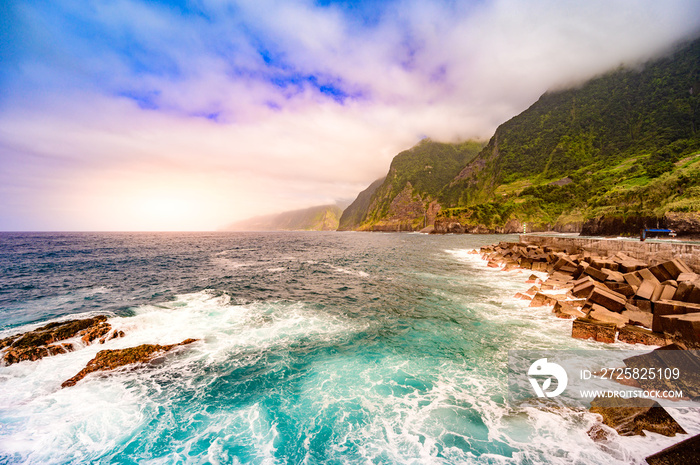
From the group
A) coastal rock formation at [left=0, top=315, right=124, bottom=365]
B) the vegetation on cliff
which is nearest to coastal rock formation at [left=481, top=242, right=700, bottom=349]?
coastal rock formation at [left=0, top=315, right=124, bottom=365]

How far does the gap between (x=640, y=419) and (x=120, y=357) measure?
17.6m

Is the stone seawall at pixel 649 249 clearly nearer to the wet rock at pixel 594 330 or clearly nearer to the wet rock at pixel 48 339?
the wet rock at pixel 594 330

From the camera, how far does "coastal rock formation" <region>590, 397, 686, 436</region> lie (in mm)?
5727

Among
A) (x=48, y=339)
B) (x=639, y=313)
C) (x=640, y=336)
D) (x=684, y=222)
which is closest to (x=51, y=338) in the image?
(x=48, y=339)

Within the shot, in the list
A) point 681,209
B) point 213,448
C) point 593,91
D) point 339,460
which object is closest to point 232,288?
point 213,448

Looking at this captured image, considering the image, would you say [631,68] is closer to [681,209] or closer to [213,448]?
[681,209]

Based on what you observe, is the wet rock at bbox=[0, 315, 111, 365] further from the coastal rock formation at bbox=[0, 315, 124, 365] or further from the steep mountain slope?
the steep mountain slope

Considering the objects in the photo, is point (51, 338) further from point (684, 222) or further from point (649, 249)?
point (684, 222)

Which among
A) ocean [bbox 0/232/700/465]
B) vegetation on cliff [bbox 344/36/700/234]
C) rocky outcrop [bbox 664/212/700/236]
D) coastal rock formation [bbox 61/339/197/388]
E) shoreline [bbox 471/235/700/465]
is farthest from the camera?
vegetation on cliff [bbox 344/36/700/234]

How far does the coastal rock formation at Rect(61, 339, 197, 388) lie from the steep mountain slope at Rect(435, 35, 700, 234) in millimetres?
57434

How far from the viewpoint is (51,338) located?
11867 mm

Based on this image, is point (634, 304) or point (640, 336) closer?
point (640, 336)

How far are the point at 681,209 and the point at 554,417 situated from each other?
4205 centimetres

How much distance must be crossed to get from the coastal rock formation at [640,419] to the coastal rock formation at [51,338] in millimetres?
20013
